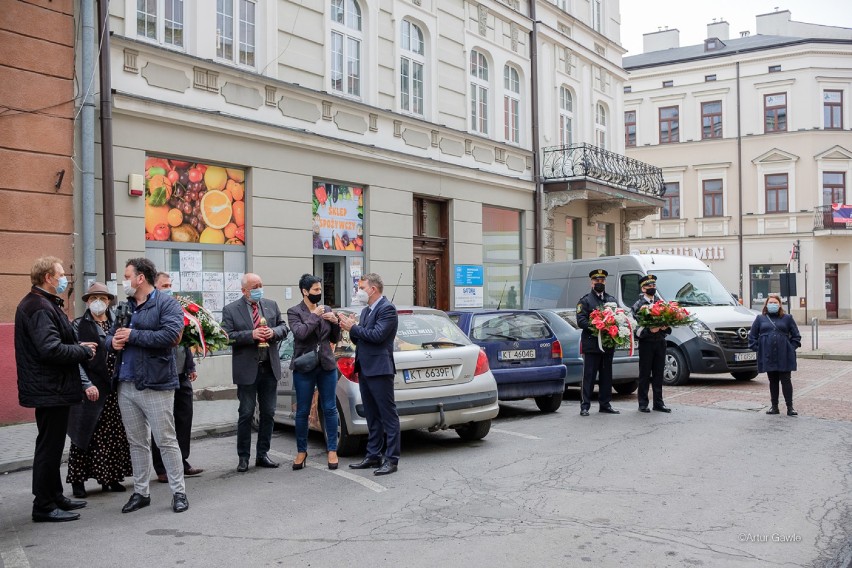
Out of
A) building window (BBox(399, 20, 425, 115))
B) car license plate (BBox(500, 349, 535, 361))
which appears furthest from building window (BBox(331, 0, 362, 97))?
car license plate (BBox(500, 349, 535, 361))

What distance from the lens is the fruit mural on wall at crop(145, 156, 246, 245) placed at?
12.2m

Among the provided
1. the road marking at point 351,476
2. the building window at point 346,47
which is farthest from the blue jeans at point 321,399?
the building window at point 346,47

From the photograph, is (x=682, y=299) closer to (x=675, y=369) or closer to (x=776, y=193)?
(x=675, y=369)

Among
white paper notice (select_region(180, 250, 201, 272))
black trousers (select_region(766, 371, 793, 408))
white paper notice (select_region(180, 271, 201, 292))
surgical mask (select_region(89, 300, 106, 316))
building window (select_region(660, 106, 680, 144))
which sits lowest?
→ black trousers (select_region(766, 371, 793, 408))

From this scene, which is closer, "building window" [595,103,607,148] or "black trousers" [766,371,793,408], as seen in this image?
"black trousers" [766,371,793,408]

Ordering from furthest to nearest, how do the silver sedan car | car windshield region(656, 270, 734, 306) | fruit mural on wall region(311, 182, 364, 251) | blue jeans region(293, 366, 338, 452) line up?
car windshield region(656, 270, 734, 306), fruit mural on wall region(311, 182, 364, 251), the silver sedan car, blue jeans region(293, 366, 338, 452)

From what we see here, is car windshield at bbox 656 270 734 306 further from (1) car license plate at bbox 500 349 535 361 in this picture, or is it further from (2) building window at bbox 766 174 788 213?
(2) building window at bbox 766 174 788 213

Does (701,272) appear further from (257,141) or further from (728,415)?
(257,141)

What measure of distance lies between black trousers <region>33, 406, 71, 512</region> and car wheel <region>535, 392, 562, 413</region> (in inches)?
255

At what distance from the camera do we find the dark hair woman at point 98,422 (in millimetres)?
6598

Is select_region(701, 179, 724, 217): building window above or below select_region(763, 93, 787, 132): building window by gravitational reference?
below

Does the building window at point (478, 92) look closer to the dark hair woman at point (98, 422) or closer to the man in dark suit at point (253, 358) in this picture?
the man in dark suit at point (253, 358)

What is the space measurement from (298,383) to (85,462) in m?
1.92

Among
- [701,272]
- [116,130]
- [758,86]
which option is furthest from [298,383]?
[758,86]
